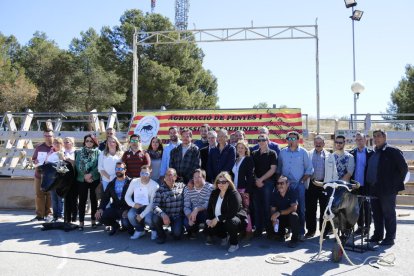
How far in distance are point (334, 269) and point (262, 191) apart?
1.99 meters

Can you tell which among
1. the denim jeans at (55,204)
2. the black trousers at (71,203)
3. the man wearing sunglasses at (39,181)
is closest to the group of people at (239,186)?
the black trousers at (71,203)

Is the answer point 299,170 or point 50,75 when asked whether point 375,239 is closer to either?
point 299,170

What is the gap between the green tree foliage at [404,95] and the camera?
33938 mm

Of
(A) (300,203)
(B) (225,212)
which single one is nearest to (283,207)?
(A) (300,203)

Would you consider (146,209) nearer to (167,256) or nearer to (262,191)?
(167,256)

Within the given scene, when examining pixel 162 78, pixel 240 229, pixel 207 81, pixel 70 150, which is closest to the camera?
pixel 240 229

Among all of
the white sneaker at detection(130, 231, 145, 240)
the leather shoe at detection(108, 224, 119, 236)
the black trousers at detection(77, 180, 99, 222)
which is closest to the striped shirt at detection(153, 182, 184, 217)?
the white sneaker at detection(130, 231, 145, 240)

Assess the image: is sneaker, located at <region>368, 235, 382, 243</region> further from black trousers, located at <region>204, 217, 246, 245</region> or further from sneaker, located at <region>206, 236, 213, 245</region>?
sneaker, located at <region>206, 236, 213, 245</region>

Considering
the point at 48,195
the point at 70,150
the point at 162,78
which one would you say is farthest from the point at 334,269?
the point at 162,78

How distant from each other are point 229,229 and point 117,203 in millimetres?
2260

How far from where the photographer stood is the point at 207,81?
42.7 meters

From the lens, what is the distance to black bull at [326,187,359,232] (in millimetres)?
5676

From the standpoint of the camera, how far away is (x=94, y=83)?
36.2 metres

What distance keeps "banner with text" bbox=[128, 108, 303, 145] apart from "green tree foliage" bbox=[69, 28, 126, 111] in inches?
967
